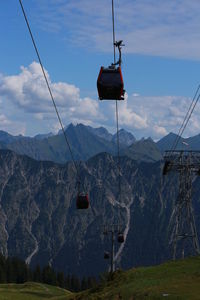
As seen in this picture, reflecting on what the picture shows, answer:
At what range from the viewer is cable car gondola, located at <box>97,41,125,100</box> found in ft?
78.6

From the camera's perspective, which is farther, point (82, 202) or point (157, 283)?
point (82, 202)

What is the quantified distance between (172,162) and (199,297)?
106ft

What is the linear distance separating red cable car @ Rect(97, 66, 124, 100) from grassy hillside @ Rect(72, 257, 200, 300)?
16.3 metres

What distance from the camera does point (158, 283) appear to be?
3825 centimetres

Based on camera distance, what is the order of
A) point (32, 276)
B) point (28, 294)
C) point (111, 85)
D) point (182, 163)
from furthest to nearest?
point (32, 276) → point (28, 294) → point (182, 163) → point (111, 85)

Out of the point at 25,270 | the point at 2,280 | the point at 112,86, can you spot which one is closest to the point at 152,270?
the point at 112,86

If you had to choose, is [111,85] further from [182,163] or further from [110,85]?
[182,163]

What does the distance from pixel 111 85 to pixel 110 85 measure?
0.18ft

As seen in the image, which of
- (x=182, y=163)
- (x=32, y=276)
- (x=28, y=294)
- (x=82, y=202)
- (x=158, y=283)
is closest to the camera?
(x=158, y=283)

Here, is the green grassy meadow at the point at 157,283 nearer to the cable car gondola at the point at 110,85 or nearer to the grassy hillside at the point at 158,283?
the grassy hillside at the point at 158,283

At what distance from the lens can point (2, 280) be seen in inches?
6260

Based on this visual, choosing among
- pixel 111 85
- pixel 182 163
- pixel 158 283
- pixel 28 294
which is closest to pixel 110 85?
pixel 111 85

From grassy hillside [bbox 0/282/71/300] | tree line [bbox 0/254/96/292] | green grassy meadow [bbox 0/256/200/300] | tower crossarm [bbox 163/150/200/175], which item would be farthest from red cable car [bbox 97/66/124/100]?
tree line [bbox 0/254/96/292]

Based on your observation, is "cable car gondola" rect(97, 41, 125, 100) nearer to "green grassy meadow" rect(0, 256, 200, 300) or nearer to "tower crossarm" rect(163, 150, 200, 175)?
"green grassy meadow" rect(0, 256, 200, 300)
